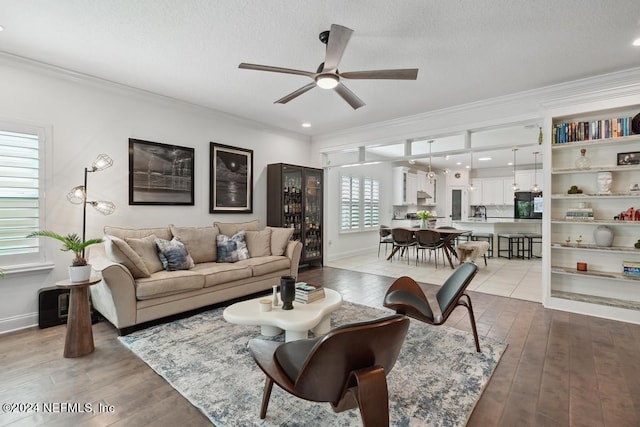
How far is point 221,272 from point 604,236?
4.57 meters

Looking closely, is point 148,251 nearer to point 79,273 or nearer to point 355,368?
point 79,273

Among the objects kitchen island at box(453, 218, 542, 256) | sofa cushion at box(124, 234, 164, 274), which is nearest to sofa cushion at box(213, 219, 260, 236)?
sofa cushion at box(124, 234, 164, 274)

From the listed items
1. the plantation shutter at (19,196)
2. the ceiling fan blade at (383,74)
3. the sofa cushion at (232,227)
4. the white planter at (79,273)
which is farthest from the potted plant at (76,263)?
the ceiling fan blade at (383,74)

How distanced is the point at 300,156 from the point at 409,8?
4280 mm

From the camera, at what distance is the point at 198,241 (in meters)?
4.10

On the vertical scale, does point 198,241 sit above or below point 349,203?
below

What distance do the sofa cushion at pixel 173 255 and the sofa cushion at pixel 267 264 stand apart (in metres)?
0.69

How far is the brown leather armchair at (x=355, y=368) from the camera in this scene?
1217mm

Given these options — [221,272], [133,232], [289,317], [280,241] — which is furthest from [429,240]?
[133,232]

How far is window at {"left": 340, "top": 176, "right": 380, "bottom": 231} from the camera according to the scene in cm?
754

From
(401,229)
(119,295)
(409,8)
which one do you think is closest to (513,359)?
(409,8)

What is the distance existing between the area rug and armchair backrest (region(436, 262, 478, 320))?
429 millimetres

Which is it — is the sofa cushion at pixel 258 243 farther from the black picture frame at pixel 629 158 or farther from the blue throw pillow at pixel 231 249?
the black picture frame at pixel 629 158

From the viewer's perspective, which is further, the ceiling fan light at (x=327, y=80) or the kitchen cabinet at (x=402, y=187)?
the kitchen cabinet at (x=402, y=187)
